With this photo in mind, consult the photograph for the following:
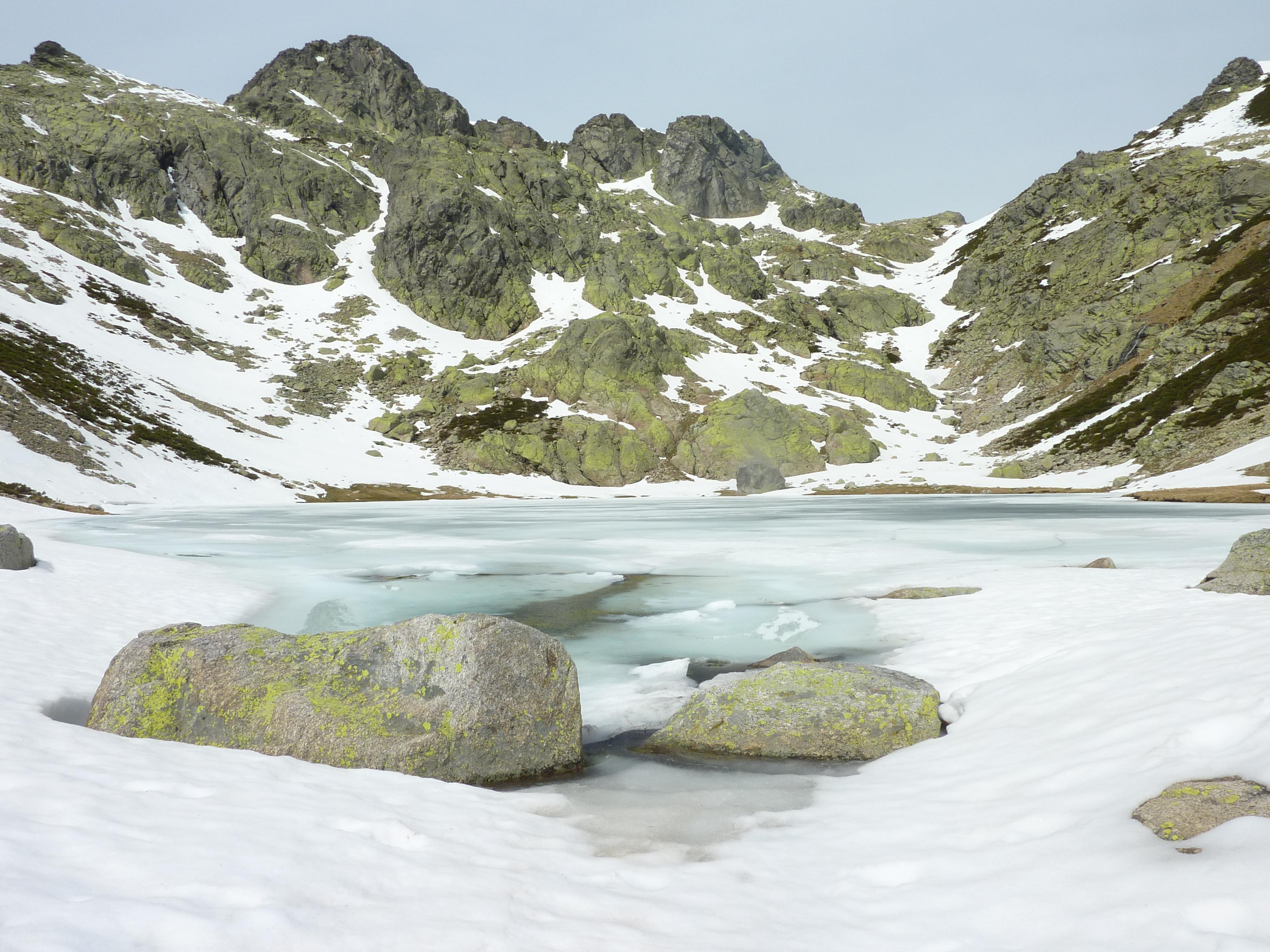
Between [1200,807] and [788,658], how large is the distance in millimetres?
5684

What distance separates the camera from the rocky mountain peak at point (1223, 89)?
15138cm

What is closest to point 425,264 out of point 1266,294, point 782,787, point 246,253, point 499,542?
point 246,253

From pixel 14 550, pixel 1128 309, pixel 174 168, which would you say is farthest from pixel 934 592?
pixel 174 168

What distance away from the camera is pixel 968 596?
12875mm

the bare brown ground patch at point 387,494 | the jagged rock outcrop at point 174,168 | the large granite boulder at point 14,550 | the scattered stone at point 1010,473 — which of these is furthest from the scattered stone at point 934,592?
the jagged rock outcrop at point 174,168

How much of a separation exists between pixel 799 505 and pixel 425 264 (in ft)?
329

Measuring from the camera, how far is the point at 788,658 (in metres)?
9.51

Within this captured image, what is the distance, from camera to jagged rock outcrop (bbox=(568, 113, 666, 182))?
639 ft

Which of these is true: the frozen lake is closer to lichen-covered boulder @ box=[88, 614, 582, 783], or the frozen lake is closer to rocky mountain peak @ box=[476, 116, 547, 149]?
lichen-covered boulder @ box=[88, 614, 582, 783]

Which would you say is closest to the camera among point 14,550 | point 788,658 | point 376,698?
point 376,698

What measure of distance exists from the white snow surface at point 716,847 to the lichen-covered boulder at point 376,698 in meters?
0.55

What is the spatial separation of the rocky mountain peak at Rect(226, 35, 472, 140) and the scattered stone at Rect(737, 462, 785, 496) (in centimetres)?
14321

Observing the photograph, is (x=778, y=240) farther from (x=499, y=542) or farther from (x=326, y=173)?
(x=499, y=542)

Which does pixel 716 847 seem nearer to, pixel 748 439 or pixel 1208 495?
pixel 1208 495
